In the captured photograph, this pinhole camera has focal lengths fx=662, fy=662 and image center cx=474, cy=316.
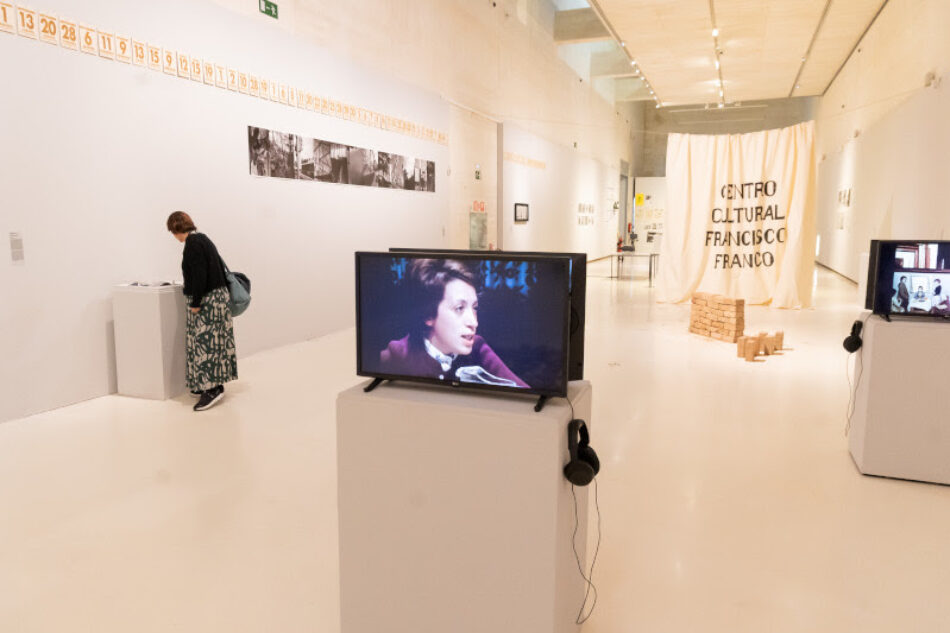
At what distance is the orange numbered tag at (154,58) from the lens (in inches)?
231

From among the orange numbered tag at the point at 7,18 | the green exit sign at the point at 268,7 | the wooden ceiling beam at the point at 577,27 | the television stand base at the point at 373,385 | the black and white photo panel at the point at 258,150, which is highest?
the wooden ceiling beam at the point at 577,27

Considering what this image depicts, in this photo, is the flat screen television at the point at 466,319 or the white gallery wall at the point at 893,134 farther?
the white gallery wall at the point at 893,134

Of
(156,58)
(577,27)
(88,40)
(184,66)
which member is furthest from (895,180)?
(88,40)

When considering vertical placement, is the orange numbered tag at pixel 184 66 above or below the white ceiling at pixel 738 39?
below

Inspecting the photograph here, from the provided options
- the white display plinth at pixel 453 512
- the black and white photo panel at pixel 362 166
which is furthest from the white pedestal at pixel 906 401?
the black and white photo panel at pixel 362 166

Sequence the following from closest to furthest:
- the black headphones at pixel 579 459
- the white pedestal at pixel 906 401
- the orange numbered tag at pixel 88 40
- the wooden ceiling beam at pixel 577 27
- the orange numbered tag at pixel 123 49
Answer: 1. the black headphones at pixel 579 459
2. the white pedestal at pixel 906 401
3. the orange numbered tag at pixel 88 40
4. the orange numbered tag at pixel 123 49
5. the wooden ceiling beam at pixel 577 27

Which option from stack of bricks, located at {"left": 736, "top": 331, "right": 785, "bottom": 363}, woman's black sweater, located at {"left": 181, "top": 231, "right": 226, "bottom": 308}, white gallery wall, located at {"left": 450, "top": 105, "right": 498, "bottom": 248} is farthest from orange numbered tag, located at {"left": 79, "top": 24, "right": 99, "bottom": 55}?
stack of bricks, located at {"left": 736, "top": 331, "right": 785, "bottom": 363}

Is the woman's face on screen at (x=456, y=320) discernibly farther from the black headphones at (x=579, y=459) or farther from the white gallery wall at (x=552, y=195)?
the white gallery wall at (x=552, y=195)

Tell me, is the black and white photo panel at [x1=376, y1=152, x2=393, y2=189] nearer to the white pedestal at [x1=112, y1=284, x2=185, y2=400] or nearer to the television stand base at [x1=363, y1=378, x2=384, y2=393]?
the white pedestal at [x1=112, y1=284, x2=185, y2=400]

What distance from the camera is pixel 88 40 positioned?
5293 mm

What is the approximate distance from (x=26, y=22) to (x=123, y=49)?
83cm

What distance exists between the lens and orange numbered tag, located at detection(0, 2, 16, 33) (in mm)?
4648

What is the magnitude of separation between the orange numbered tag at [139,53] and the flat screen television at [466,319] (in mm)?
4771

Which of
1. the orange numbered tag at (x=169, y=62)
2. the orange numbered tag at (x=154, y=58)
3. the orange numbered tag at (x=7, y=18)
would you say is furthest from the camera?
the orange numbered tag at (x=169, y=62)
